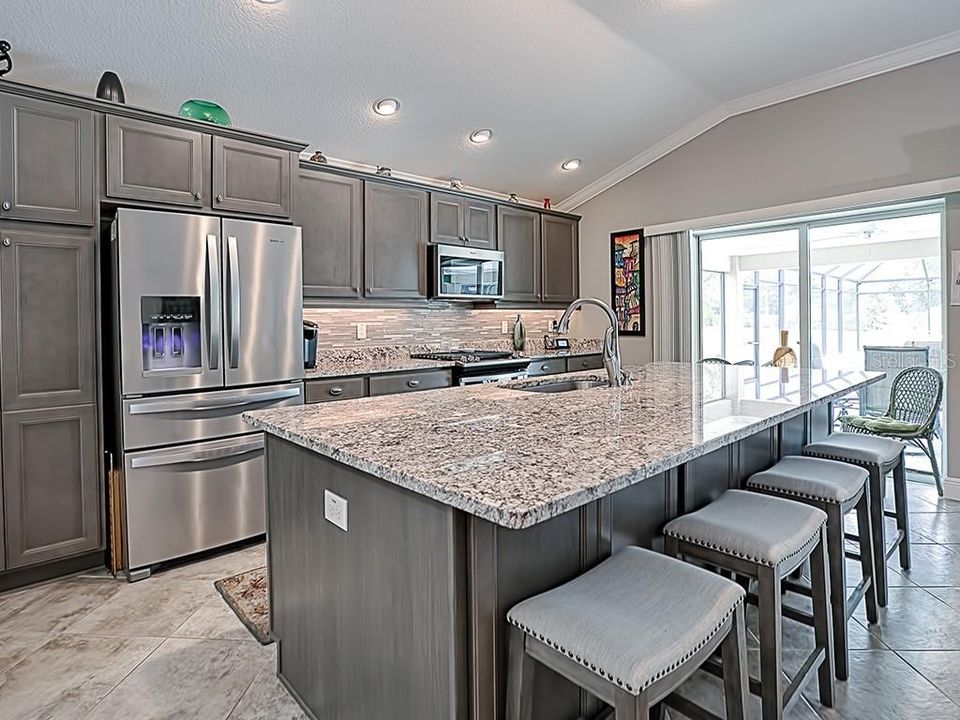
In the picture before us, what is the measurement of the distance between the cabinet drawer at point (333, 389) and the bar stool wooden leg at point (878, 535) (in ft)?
9.11

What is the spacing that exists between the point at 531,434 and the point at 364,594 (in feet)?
1.90

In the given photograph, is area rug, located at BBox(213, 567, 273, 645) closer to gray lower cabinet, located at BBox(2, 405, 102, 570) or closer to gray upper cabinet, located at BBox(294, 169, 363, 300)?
gray lower cabinet, located at BBox(2, 405, 102, 570)

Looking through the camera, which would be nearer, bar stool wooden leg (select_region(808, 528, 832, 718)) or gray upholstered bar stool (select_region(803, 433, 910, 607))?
bar stool wooden leg (select_region(808, 528, 832, 718))

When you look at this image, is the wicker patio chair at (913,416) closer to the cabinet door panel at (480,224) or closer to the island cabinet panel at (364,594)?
the cabinet door panel at (480,224)

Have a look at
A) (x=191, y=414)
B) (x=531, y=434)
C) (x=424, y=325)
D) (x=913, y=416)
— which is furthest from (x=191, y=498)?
(x=913, y=416)

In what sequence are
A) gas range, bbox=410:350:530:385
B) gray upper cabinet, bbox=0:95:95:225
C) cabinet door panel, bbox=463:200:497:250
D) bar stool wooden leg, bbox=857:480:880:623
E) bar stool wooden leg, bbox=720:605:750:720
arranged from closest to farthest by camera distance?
1. bar stool wooden leg, bbox=720:605:750:720
2. bar stool wooden leg, bbox=857:480:880:623
3. gray upper cabinet, bbox=0:95:95:225
4. gas range, bbox=410:350:530:385
5. cabinet door panel, bbox=463:200:497:250

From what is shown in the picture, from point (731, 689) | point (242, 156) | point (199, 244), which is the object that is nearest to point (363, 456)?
point (731, 689)

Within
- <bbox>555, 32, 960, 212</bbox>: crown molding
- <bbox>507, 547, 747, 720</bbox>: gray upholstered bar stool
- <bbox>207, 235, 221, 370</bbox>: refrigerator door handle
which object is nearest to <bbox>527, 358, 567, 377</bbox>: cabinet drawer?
<bbox>555, 32, 960, 212</bbox>: crown molding

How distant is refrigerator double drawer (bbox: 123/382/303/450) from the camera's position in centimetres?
278

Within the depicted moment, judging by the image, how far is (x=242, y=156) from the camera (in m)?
3.15

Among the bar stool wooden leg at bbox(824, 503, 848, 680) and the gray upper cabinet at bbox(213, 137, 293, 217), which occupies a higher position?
the gray upper cabinet at bbox(213, 137, 293, 217)

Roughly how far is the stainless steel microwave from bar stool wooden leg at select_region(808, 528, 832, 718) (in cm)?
334

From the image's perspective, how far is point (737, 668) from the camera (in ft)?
4.25

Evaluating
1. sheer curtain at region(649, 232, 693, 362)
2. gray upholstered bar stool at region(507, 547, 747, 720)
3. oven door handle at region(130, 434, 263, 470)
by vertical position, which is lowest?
gray upholstered bar stool at region(507, 547, 747, 720)
